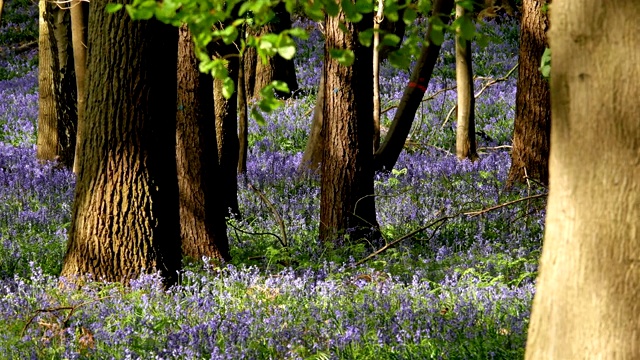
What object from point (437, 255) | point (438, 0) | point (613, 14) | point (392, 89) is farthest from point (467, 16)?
point (392, 89)

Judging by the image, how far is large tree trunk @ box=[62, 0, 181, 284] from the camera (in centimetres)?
675

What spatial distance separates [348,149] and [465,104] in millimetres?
5432

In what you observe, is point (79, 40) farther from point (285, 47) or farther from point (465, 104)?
point (285, 47)

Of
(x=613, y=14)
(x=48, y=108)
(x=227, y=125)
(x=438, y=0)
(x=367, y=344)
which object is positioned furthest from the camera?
(x=48, y=108)

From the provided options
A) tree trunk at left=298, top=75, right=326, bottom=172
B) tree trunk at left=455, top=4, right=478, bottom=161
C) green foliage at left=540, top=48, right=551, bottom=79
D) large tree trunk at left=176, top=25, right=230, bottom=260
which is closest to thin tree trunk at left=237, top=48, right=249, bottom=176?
tree trunk at left=298, top=75, right=326, bottom=172

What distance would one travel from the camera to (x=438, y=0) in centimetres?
1212

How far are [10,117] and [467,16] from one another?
18188 millimetres

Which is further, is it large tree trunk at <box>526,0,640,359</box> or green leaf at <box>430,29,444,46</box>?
green leaf at <box>430,29,444,46</box>

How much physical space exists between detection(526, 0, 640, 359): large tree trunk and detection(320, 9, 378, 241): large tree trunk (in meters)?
5.45

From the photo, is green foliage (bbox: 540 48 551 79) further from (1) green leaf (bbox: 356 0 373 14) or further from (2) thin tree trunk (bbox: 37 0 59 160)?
(2) thin tree trunk (bbox: 37 0 59 160)

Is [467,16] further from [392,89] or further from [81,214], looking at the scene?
[392,89]

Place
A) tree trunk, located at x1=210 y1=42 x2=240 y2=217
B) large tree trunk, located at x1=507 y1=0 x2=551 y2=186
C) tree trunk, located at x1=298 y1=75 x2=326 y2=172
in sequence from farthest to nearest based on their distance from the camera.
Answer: tree trunk, located at x1=298 y1=75 x2=326 y2=172 < large tree trunk, located at x1=507 y1=0 x2=551 y2=186 < tree trunk, located at x1=210 y1=42 x2=240 y2=217

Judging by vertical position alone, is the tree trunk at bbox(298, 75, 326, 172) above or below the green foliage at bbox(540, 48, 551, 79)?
below

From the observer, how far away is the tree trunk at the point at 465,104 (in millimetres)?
13839
